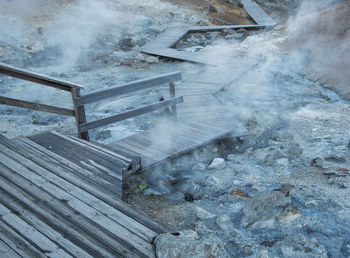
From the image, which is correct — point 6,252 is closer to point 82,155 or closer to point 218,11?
point 82,155

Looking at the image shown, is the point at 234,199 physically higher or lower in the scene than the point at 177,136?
lower

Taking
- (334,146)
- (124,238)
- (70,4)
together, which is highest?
(70,4)

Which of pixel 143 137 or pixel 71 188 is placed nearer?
pixel 71 188

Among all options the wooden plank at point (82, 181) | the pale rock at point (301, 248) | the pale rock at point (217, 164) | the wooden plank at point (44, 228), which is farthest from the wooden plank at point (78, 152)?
the pale rock at point (301, 248)

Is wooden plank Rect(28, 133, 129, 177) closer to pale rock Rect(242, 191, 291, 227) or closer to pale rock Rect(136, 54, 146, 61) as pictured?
pale rock Rect(242, 191, 291, 227)

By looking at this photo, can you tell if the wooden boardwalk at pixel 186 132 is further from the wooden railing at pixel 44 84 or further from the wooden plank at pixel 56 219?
the wooden plank at pixel 56 219

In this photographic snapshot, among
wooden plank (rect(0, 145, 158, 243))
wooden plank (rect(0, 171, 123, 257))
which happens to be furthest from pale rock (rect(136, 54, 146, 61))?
wooden plank (rect(0, 171, 123, 257))

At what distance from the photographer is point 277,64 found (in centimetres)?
991

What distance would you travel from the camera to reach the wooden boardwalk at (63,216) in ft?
7.92

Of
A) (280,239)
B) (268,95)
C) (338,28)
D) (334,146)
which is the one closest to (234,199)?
(280,239)

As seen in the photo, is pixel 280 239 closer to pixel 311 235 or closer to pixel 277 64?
pixel 311 235

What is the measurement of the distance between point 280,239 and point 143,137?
2712mm

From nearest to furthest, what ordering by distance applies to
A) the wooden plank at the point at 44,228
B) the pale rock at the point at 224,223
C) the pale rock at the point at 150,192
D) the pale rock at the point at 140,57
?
the wooden plank at the point at 44,228
the pale rock at the point at 224,223
the pale rock at the point at 150,192
the pale rock at the point at 140,57

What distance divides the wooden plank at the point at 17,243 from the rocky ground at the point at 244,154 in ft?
2.93
